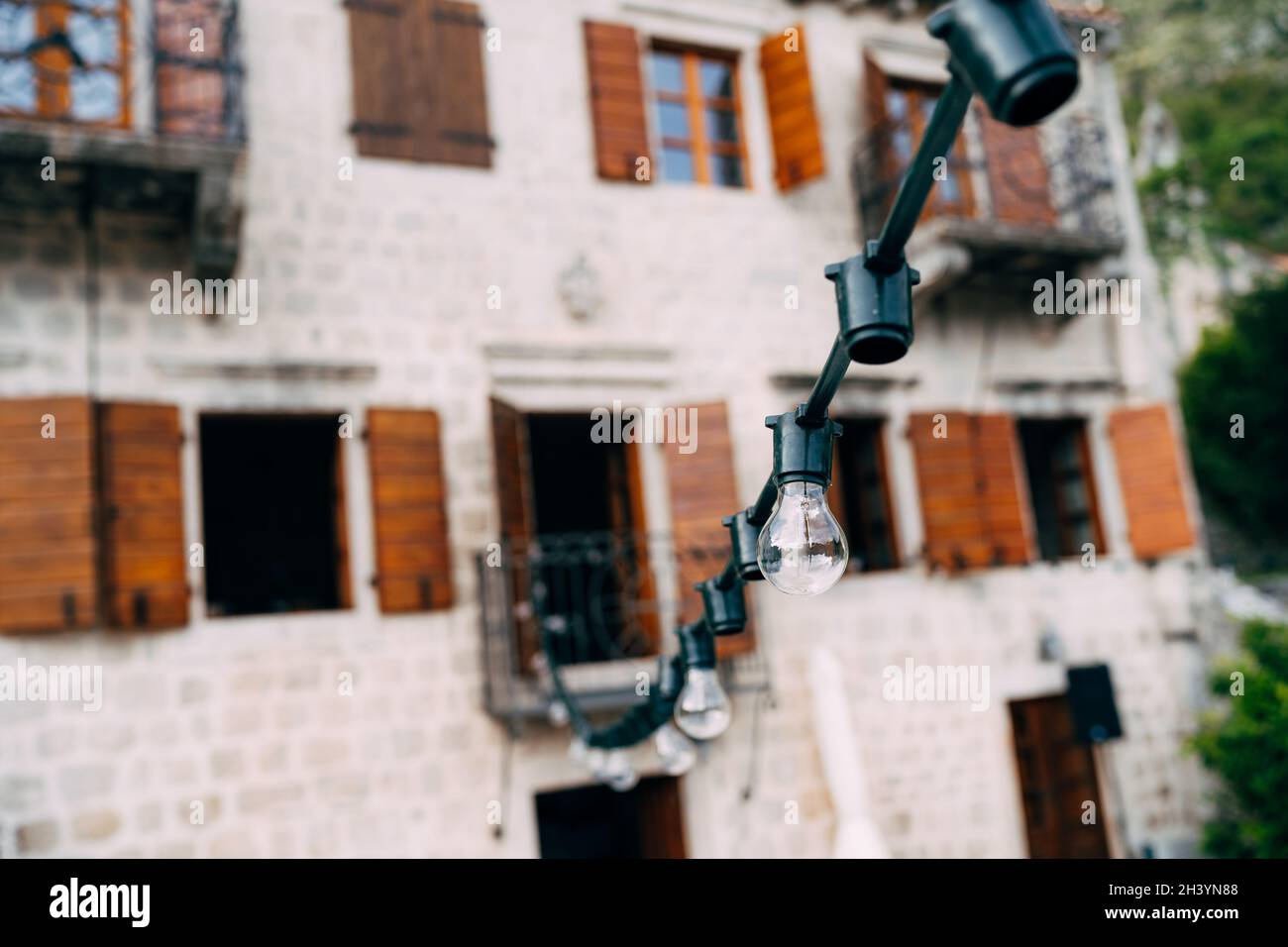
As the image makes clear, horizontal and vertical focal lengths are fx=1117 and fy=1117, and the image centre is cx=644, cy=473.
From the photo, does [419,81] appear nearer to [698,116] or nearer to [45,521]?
[698,116]

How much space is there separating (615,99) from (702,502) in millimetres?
3416

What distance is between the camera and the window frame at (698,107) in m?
9.59

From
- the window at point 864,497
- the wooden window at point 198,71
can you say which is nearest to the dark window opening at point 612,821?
the window at point 864,497

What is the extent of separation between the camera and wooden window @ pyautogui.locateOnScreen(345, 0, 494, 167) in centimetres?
840

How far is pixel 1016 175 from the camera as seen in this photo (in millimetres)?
10273

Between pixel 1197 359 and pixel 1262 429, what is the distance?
1.79m

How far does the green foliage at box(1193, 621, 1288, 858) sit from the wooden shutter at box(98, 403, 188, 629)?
8149mm

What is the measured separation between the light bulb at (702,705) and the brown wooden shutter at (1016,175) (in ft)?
24.4

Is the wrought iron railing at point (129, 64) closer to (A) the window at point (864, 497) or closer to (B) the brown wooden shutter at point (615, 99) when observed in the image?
(B) the brown wooden shutter at point (615, 99)

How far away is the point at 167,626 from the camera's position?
23.1 ft

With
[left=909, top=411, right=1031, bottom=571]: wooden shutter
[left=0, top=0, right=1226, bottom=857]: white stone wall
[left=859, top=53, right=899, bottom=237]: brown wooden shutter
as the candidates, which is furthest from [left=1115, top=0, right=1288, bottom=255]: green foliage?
[left=909, top=411, right=1031, bottom=571]: wooden shutter

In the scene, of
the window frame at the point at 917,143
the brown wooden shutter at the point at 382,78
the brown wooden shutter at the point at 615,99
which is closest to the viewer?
the brown wooden shutter at the point at 382,78
